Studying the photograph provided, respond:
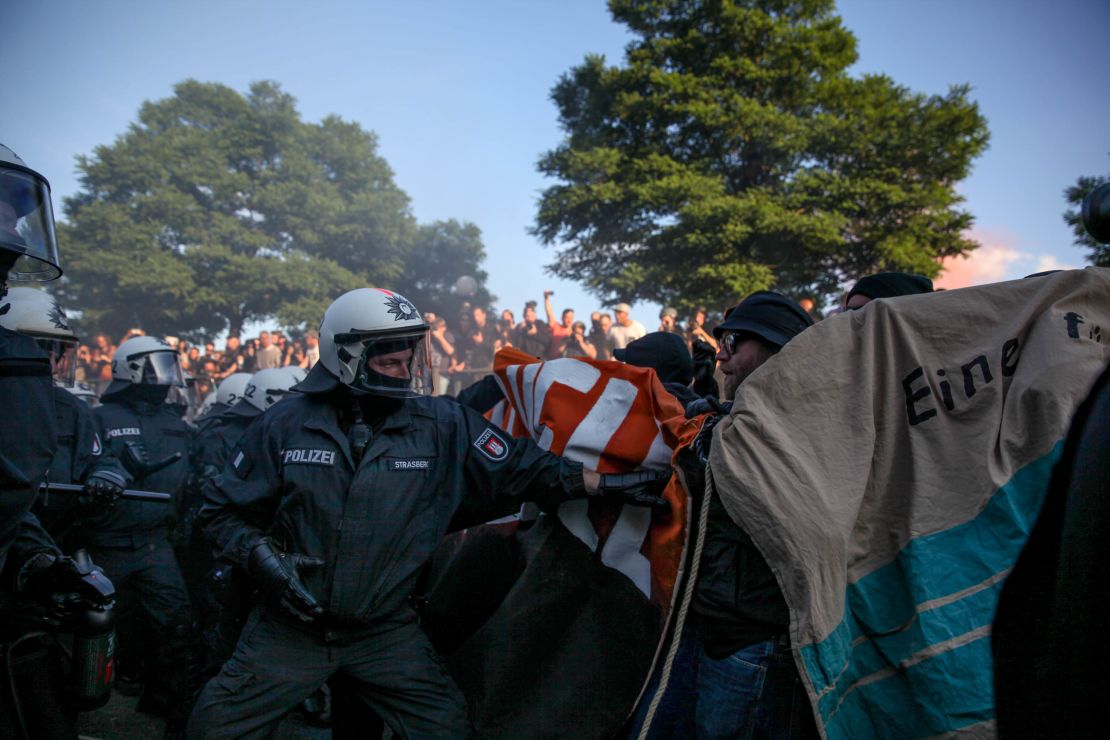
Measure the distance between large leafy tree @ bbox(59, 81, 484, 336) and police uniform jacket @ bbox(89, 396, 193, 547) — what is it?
3473 cm

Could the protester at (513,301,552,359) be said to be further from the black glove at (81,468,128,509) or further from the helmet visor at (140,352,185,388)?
the black glove at (81,468,128,509)

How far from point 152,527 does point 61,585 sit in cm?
239

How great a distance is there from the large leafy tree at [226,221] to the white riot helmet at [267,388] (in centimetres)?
3391

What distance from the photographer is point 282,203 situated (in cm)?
4250

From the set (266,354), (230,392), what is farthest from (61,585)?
(266,354)

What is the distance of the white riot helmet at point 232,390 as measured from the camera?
7.59 m

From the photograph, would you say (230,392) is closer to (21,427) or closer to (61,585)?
(61,585)

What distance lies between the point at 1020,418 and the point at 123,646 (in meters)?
5.93

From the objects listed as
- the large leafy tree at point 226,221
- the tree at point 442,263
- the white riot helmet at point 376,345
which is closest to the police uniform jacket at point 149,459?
the white riot helmet at point 376,345

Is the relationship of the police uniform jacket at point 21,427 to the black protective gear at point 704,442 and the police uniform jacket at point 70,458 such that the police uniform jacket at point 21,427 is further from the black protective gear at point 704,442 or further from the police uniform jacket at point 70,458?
the black protective gear at point 704,442

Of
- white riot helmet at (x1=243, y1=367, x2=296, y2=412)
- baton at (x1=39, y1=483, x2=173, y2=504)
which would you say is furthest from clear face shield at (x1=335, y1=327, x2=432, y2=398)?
white riot helmet at (x1=243, y1=367, x2=296, y2=412)

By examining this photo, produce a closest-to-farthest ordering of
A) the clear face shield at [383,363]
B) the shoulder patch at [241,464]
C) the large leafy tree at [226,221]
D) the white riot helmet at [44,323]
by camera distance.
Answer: the shoulder patch at [241,464] → the clear face shield at [383,363] → the white riot helmet at [44,323] → the large leafy tree at [226,221]

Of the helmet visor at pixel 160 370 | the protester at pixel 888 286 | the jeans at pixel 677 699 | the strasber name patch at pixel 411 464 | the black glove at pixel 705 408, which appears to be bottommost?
the jeans at pixel 677 699

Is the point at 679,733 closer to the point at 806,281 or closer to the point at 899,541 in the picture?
the point at 899,541
